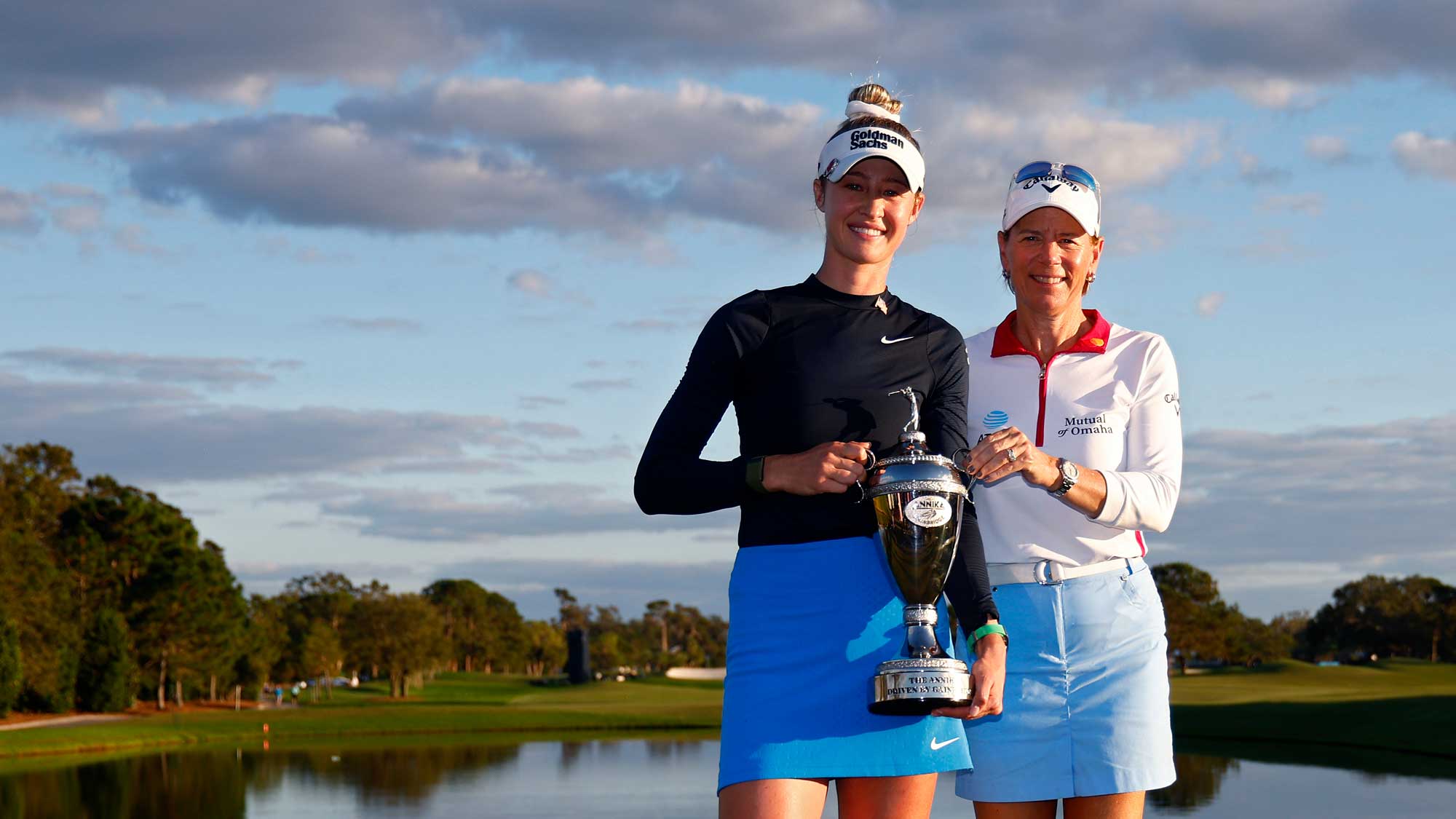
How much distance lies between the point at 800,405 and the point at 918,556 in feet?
2.01

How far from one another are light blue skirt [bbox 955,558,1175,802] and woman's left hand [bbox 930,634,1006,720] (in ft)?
1.77

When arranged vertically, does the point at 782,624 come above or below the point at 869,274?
Result: below

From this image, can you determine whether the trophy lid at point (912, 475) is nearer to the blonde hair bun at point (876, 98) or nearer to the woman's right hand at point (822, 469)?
the woman's right hand at point (822, 469)

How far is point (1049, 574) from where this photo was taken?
212 inches

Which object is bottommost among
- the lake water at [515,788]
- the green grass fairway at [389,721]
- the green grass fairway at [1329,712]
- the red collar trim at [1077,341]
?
the green grass fairway at [389,721]

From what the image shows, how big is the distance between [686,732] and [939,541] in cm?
6928

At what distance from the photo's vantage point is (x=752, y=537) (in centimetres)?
486

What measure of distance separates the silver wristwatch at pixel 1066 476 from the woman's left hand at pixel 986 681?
52cm

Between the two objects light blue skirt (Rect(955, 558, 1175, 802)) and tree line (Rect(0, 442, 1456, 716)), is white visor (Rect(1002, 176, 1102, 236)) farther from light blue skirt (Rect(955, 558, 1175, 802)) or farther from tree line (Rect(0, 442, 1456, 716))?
tree line (Rect(0, 442, 1456, 716))

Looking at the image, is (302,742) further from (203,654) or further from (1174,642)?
(1174,642)

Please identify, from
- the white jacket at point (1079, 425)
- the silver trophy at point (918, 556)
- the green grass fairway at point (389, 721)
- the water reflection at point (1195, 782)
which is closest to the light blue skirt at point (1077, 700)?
the white jacket at point (1079, 425)

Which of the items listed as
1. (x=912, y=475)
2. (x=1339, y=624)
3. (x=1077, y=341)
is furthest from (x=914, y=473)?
(x=1339, y=624)

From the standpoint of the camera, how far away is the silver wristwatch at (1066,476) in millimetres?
4930

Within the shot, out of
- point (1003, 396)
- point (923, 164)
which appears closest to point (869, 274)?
point (923, 164)
